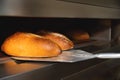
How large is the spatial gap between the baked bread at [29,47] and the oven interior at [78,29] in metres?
0.05

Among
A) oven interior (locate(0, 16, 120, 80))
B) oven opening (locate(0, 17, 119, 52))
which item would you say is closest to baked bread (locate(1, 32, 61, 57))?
oven interior (locate(0, 16, 120, 80))

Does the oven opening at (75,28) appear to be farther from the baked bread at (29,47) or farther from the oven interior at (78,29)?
the baked bread at (29,47)

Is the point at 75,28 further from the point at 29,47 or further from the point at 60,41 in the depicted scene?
the point at 29,47

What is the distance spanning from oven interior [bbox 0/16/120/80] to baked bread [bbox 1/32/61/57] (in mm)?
51

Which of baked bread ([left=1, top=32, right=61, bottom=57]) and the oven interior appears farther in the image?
the oven interior

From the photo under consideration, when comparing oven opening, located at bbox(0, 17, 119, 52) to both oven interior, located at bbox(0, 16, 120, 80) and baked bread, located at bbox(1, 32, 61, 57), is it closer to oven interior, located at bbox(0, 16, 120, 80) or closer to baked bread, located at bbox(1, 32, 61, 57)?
oven interior, located at bbox(0, 16, 120, 80)

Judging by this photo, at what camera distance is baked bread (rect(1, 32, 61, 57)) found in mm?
591

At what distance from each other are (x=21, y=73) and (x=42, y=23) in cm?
54

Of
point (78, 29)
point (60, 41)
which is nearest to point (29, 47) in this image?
point (60, 41)

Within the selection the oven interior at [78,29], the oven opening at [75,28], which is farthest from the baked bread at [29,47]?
the oven opening at [75,28]

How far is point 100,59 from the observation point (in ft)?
2.43

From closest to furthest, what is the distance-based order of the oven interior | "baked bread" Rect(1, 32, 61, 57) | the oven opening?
"baked bread" Rect(1, 32, 61, 57) → the oven interior → the oven opening

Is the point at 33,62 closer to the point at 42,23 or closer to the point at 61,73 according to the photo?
the point at 61,73

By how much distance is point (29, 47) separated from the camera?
0.59 meters
